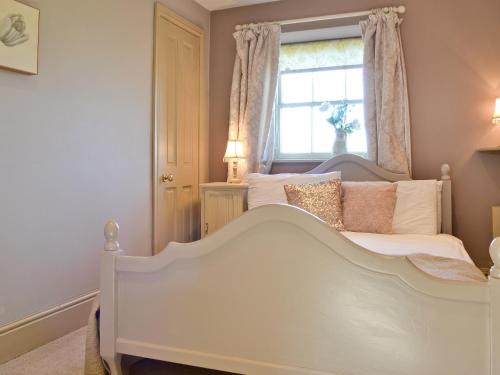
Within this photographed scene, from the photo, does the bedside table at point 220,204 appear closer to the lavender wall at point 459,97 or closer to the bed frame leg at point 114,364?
the lavender wall at point 459,97

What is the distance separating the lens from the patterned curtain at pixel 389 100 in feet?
11.2

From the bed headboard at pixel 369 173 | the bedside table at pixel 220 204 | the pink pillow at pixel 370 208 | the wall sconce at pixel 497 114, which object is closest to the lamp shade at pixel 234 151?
the bedside table at pixel 220 204

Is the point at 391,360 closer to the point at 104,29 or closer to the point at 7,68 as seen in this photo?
the point at 7,68

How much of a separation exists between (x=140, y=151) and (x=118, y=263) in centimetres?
152

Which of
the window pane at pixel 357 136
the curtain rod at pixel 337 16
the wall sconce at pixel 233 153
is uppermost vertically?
the curtain rod at pixel 337 16

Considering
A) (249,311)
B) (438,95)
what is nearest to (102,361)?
(249,311)

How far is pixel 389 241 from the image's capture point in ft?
8.48

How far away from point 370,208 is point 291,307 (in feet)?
5.28

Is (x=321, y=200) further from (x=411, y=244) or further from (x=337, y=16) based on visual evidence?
(x=337, y=16)

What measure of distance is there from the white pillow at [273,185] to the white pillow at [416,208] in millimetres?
504

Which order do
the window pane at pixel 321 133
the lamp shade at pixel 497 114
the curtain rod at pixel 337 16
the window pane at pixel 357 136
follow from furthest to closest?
the window pane at pixel 321 133, the window pane at pixel 357 136, the curtain rod at pixel 337 16, the lamp shade at pixel 497 114

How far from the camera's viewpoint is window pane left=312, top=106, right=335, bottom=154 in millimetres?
3914

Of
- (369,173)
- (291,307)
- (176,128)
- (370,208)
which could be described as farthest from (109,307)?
(369,173)

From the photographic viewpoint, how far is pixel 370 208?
296 centimetres
